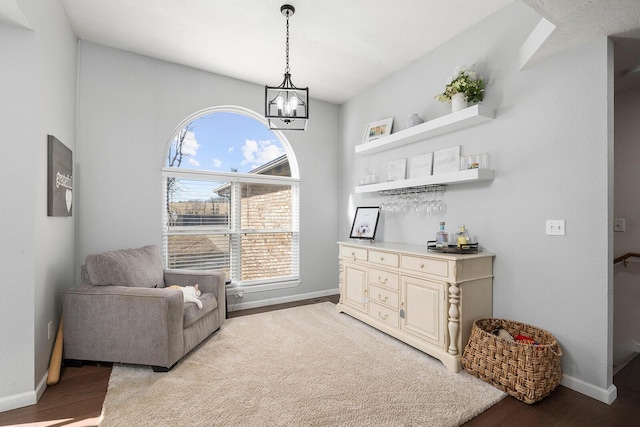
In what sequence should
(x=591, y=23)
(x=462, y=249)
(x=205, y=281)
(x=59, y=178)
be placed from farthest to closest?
(x=205, y=281), (x=462, y=249), (x=59, y=178), (x=591, y=23)

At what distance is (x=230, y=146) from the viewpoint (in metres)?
4.08

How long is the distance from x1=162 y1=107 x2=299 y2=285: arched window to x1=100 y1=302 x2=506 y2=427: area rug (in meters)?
1.24

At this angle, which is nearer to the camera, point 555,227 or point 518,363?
point 518,363

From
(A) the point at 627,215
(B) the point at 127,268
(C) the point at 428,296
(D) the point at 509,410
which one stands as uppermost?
(A) the point at 627,215

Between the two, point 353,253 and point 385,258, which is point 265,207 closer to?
point 353,253

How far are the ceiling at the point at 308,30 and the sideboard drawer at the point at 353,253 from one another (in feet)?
7.29

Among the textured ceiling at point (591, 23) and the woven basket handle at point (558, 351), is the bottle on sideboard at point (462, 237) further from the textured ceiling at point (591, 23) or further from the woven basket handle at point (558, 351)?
the textured ceiling at point (591, 23)

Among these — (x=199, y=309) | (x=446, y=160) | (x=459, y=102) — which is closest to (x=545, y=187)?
(x=446, y=160)

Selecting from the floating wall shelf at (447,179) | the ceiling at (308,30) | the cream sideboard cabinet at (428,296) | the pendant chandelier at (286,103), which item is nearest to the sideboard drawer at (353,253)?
the cream sideboard cabinet at (428,296)

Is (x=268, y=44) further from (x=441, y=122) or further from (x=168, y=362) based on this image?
(x=168, y=362)

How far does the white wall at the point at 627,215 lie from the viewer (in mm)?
2814

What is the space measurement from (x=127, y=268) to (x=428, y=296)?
2684 millimetres

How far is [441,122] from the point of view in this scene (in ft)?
9.56

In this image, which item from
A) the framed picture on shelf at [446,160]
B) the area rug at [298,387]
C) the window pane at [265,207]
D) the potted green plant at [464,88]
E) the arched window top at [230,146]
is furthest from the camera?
the window pane at [265,207]
